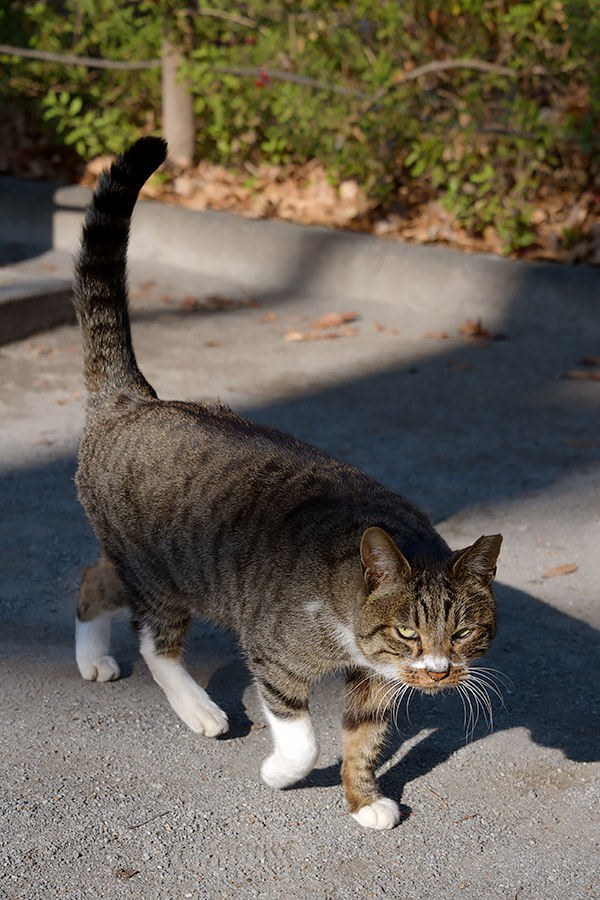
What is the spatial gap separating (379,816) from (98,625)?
104 cm

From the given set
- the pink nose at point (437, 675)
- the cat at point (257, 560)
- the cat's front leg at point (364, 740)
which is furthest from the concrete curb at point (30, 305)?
the pink nose at point (437, 675)

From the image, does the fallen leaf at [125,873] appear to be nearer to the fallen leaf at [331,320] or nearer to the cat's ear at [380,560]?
the cat's ear at [380,560]

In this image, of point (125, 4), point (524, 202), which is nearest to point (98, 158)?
point (125, 4)

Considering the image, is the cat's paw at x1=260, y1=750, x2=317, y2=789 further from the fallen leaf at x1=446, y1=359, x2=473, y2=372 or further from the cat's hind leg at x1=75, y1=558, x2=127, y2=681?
the fallen leaf at x1=446, y1=359, x2=473, y2=372

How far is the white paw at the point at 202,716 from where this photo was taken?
2766 millimetres

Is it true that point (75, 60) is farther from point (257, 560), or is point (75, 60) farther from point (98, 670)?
point (257, 560)

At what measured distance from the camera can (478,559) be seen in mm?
2355

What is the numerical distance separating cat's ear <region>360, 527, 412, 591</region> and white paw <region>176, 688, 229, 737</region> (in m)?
0.68

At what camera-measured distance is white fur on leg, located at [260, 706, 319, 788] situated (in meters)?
2.50

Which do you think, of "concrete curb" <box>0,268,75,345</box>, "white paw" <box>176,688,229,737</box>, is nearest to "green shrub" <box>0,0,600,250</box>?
"concrete curb" <box>0,268,75,345</box>

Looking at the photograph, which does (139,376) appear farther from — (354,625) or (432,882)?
(432,882)

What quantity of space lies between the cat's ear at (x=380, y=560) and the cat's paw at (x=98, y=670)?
1.02 meters

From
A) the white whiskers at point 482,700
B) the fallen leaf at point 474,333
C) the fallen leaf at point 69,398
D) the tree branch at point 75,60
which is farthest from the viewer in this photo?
the tree branch at point 75,60

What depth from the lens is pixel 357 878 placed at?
2312 millimetres
